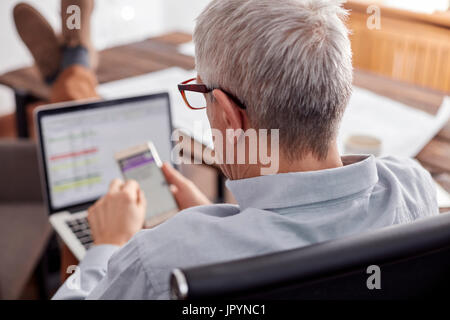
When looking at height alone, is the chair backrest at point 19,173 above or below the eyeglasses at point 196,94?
below

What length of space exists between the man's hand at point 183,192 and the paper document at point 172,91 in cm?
23

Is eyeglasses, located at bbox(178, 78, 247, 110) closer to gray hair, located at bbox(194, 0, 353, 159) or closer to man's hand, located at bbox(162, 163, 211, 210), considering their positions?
gray hair, located at bbox(194, 0, 353, 159)

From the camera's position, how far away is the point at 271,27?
56cm

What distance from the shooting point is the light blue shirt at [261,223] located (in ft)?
1.87

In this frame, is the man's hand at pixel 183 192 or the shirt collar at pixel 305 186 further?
the man's hand at pixel 183 192

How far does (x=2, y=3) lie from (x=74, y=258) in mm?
2334

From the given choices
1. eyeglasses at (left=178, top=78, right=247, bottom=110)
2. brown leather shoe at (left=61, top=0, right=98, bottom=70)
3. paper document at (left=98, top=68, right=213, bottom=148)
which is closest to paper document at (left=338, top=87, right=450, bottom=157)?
paper document at (left=98, top=68, right=213, bottom=148)

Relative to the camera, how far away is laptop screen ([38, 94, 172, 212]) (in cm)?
111

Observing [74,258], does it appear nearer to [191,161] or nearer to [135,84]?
[191,161]

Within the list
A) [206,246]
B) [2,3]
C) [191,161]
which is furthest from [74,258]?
[2,3]

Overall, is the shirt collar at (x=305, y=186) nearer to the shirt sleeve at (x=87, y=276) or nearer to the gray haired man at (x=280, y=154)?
the gray haired man at (x=280, y=154)

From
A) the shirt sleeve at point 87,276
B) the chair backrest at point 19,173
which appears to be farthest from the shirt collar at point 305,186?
the chair backrest at point 19,173

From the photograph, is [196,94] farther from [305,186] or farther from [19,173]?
[19,173]

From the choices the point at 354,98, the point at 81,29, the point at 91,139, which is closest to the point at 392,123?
the point at 354,98
